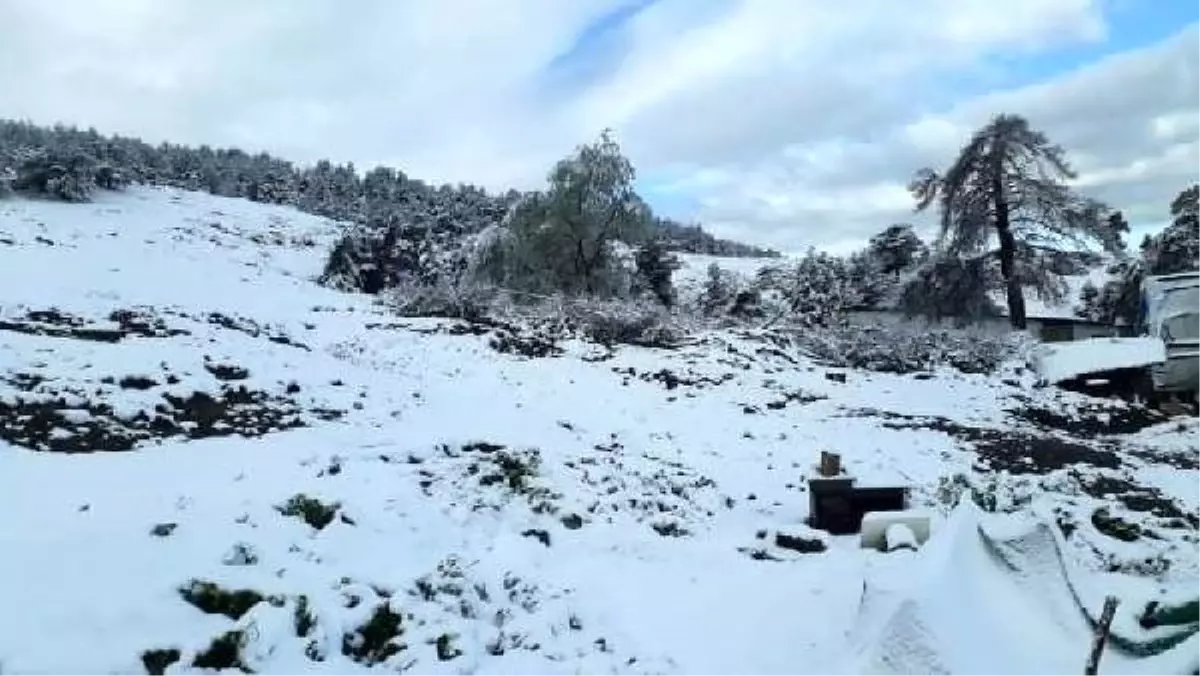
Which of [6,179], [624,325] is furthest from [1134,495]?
[6,179]

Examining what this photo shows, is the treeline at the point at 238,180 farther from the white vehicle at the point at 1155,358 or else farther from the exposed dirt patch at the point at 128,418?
the exposed dirt patch at the point at 128,418

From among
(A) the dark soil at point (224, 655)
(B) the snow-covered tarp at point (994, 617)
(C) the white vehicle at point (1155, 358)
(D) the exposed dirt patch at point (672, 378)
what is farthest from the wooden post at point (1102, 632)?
(C) the white vehicle at point (1155, 358)

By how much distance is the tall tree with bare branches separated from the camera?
83.9ft

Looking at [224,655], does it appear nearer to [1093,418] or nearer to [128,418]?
[128,418]

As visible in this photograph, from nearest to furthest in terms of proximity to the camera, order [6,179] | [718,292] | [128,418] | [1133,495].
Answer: [128,418] → [1133,495] → [6,179] → [718,292]

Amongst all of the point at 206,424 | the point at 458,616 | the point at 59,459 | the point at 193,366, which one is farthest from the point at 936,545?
the point at 193,366

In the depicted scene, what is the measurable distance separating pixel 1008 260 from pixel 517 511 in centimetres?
2300

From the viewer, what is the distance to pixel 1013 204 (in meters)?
26.3

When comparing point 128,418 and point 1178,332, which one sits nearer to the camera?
point 128,418

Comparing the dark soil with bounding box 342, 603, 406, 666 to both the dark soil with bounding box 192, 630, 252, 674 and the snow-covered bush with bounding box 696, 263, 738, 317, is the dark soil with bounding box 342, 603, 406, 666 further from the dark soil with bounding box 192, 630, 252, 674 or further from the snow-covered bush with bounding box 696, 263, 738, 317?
the snow-covered bush with bounding box 696, 263, 738, 317

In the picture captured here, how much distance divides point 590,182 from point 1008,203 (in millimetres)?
12840

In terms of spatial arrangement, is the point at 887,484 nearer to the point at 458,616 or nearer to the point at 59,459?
the point at 458,616

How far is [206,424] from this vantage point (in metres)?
9.97

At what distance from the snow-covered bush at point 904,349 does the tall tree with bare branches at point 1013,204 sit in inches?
201
